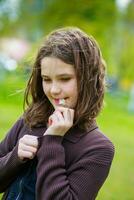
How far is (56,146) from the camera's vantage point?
2.42 metres

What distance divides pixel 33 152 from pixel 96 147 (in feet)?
0.79

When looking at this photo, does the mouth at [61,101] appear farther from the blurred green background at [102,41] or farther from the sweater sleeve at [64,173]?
the blurred green background at [102,41]

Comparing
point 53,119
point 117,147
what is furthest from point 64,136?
point 117,147

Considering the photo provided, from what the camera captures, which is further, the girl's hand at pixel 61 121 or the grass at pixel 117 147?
the grass at pixel 117 147

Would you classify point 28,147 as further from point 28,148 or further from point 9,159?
point 9,159

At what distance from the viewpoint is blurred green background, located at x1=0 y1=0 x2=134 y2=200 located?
11141mm

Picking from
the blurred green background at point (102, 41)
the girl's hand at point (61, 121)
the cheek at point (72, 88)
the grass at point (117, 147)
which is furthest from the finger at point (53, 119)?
the blurred green background at point (102, 41)

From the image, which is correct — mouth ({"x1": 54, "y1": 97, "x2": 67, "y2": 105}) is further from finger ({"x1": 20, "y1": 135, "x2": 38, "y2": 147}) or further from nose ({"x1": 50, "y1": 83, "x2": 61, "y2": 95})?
finger ({"x1": 20, "y1": 135, "x2": 38, "y2": 147})

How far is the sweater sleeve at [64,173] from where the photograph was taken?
2383 millimetres

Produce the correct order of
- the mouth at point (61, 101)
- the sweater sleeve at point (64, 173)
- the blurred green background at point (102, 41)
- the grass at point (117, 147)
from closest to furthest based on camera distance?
the sweater sleeve at point (64, 173) < the mouth at point (61, 101) < the grass at point (117, 147) < the blurred green background at point (102, 41)

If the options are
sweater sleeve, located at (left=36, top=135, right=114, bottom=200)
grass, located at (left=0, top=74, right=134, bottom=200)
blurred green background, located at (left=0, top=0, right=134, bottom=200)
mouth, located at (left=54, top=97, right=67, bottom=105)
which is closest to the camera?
sweater sleeve, located at (left=36, top=135, right=114, bottom=200)

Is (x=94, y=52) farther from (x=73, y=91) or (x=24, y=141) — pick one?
(x=24, y=141)

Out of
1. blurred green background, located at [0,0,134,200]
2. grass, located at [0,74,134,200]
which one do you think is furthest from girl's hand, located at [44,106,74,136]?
blurred green background, located at [0,0,134,200]

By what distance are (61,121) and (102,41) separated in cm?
2216
